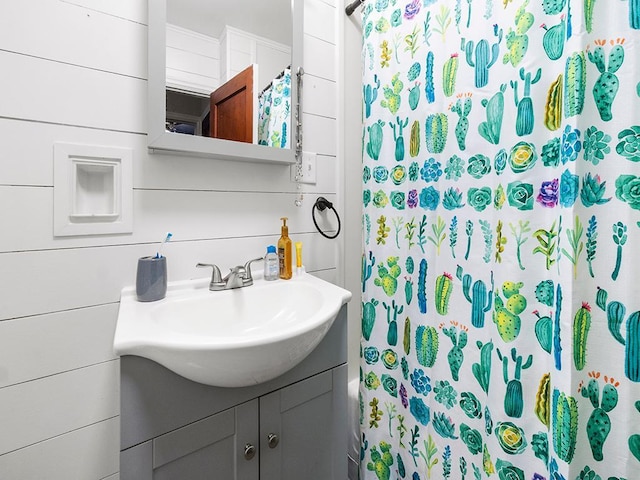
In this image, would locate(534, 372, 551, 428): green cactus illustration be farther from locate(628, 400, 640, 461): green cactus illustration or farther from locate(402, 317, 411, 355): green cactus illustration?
locate(402, 317, 411, 355): green cactus illustration

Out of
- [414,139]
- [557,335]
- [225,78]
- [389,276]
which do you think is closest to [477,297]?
[557,335]

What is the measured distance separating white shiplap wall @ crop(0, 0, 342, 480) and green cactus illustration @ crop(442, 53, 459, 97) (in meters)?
0.77

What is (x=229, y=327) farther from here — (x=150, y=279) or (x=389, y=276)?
(x=389, y=276)

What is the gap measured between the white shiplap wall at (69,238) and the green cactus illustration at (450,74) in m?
0.77

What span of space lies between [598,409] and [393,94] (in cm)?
100

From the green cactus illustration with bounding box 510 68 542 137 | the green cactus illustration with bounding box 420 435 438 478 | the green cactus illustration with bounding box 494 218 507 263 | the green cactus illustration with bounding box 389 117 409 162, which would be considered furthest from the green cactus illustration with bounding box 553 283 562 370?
the green cactus illustration with bounding box 389 117 409 162

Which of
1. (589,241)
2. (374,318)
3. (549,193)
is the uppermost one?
(549,193)

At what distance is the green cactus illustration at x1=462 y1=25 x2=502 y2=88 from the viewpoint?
0.76 m

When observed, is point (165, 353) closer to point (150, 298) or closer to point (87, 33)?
point (150, 298)

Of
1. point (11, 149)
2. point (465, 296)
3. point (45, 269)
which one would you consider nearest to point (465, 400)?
point (465, 296)

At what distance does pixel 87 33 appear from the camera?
0.80 meters

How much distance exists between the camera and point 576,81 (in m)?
0.60

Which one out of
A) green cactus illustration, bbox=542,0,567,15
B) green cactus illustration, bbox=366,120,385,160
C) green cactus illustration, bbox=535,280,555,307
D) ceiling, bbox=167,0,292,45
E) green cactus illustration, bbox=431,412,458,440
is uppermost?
ceiling, bbox=167,0,292,45

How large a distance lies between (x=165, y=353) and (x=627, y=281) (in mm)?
917
